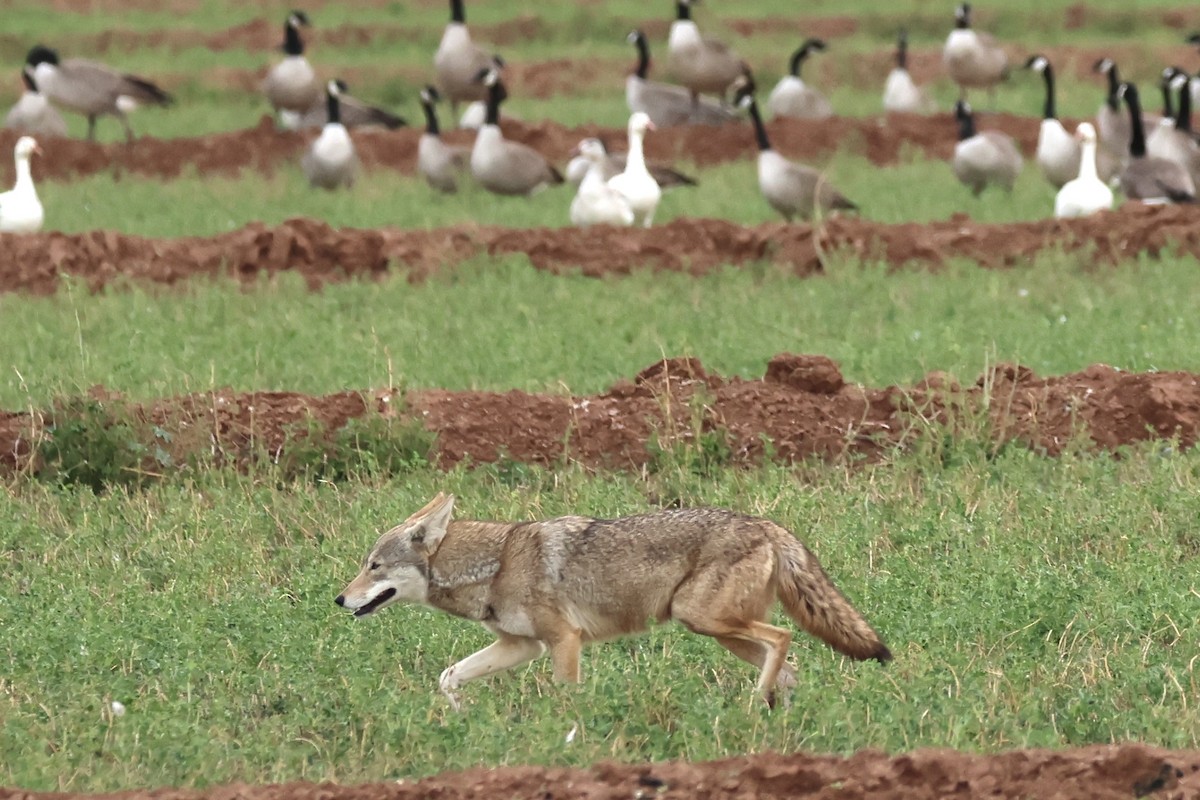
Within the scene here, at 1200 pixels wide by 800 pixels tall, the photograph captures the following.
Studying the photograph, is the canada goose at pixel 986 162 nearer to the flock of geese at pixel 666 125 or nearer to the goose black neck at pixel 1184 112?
the flock of geese at pixel 666 125

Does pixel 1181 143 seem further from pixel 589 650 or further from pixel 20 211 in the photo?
pixel 589 650

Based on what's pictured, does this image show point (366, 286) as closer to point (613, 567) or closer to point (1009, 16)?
point (613, 567)

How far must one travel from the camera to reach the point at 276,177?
25.2 m

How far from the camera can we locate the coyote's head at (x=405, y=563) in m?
7.37

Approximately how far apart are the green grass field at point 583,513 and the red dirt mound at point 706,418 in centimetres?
25

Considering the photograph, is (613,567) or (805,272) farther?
(805,272)

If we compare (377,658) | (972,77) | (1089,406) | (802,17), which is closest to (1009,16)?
(802,17)

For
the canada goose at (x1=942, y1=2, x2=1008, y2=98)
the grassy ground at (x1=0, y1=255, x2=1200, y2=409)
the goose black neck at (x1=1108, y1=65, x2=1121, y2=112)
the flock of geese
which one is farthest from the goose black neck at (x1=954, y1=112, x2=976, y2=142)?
the canada goose at (x1=942, y1=2, x2=1008, y2=98)

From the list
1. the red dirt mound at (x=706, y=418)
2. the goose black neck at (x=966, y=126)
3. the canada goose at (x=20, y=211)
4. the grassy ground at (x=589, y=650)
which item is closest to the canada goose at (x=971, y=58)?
the goose black neck at (x=966, y=126)

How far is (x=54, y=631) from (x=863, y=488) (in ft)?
13.7

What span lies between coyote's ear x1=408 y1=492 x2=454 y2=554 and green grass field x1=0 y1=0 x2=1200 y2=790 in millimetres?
475

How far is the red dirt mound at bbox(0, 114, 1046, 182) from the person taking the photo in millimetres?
26547

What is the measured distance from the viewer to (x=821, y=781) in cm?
573

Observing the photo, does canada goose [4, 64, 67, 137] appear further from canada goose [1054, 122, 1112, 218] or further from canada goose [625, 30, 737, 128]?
canada goose [1054, 122, 1112, 218]
